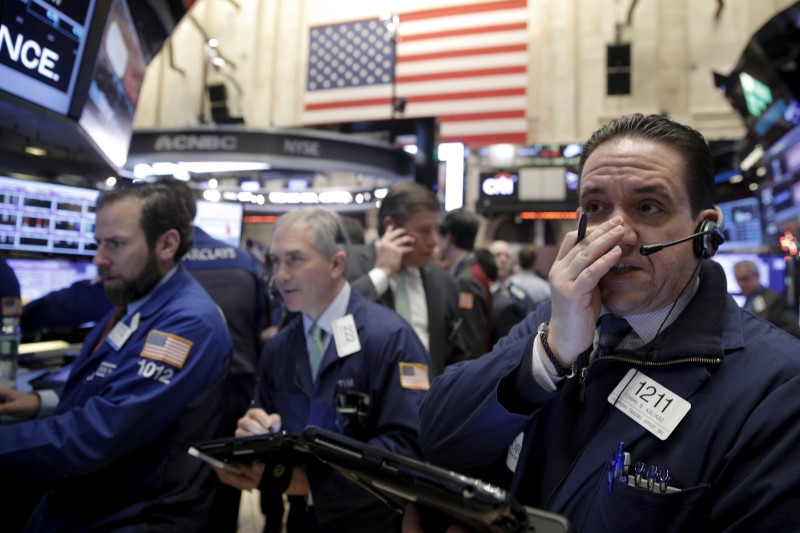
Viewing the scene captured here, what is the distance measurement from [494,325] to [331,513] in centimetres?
287

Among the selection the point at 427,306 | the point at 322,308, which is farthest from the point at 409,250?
the point at 322,308

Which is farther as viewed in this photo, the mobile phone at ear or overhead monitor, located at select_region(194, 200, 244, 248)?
overhead monitor, located at select_region(194, 200, 244, 248)

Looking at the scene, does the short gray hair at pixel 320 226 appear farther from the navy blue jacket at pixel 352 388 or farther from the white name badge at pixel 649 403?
the white name badge at pixel 649 403

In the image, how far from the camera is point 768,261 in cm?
579

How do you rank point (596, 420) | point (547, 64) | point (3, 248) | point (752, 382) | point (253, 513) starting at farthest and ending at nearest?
point (547, 64) → point (253, 513) → point (3, 248) → point (596, 420) → point (752, 382)

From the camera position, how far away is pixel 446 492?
29.5 inches

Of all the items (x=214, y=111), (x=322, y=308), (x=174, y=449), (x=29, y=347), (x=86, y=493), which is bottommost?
(x=86, y=493)

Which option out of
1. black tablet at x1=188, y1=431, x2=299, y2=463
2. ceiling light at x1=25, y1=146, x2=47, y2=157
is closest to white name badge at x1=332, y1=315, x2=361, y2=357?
black tablet at x1=188, y1=431, x2=299, y2=463

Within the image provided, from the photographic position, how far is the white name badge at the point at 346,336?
1.87 meters

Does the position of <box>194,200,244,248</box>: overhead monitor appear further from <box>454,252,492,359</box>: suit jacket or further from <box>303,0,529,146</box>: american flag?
<box>303,0,529,146</box>: american flag

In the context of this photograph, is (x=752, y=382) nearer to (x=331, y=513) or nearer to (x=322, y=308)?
(x=331, y=513)

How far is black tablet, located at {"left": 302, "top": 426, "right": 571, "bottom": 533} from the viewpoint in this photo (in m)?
0.71

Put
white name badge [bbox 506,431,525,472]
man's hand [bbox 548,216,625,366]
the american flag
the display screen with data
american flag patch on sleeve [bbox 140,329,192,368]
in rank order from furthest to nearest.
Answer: the american flag, the display screen with data, american flag patch on sleeve [bbox 140,329,192,368], white name badge [bbox 506,431,525,472], man's hand [bbox 548,216,625,366]

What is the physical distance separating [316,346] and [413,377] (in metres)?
0.41
